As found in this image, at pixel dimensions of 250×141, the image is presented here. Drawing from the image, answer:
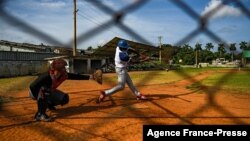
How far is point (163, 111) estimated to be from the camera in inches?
221

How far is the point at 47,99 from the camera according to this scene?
499 centimetres

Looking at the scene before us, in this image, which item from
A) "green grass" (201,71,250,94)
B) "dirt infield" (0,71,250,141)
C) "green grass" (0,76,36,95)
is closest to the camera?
"dirt infield" (0,71,250,141)

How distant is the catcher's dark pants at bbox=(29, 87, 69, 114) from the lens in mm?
4809

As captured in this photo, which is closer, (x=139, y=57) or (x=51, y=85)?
(x=139, y=57)

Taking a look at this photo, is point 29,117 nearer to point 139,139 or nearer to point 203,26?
point 139,139

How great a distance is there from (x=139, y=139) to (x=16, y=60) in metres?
21.0

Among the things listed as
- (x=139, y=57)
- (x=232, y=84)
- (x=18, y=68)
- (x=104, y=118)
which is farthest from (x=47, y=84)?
(x=18, y=68)

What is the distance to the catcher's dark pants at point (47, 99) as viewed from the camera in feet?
15.8

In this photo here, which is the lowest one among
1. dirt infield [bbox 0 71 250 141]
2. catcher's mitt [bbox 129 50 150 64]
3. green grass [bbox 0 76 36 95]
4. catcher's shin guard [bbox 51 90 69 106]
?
green grass [bbox 0 76 36 95]

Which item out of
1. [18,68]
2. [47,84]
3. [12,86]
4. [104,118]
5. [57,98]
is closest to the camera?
[104,118]

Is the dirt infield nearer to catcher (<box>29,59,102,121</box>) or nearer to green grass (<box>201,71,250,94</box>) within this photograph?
catcher (<box>29,59,102,121</box>)

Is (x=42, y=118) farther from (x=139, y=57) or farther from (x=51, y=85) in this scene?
(x=139, y=57)

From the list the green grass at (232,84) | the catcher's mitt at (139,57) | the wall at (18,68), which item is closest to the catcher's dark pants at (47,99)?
the catcher's mitt at (139,57)

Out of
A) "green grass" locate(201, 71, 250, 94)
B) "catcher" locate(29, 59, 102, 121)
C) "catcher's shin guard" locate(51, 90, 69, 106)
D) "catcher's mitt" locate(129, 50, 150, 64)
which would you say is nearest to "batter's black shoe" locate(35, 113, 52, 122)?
"catcher" locate(29, 59, 102, 121)
